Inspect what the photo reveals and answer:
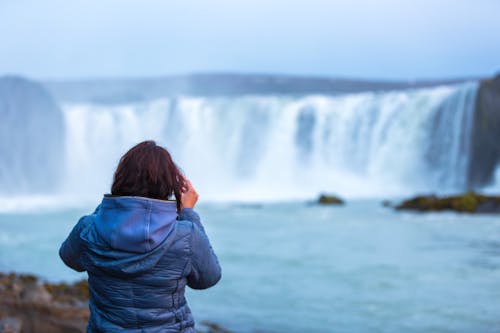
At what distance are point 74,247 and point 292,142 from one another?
2484cm

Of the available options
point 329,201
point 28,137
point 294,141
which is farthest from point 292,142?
point 28,137

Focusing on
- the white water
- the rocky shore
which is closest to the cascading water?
the white water

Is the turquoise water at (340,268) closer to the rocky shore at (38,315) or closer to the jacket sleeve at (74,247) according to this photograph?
the rocky shore at (38,315)

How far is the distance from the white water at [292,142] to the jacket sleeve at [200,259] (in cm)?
1902

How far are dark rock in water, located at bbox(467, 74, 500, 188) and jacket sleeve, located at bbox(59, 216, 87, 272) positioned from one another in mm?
21593

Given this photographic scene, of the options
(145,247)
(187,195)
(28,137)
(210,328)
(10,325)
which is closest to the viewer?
(145,247)

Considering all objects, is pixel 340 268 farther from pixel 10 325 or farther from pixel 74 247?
pixel 74 247

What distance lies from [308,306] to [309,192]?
17312 mm

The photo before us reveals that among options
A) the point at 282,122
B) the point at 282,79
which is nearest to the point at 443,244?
the point at 282,122

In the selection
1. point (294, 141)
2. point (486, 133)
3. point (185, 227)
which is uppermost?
point (185, 227)

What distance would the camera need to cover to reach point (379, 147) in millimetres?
25188

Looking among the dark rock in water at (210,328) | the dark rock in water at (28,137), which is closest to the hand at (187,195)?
the dark rock in water at (210,328)

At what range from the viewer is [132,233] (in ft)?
6.43

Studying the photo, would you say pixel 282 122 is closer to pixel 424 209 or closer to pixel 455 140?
pixel 455 140
